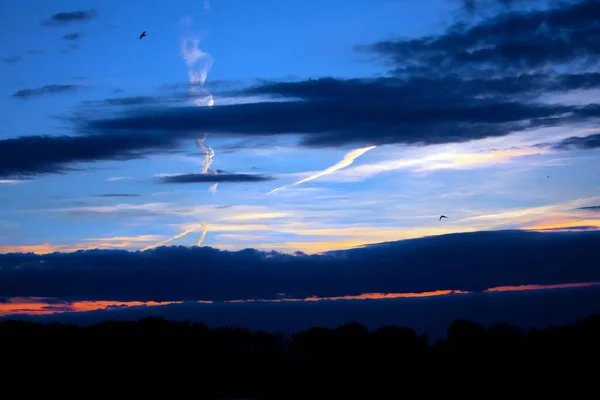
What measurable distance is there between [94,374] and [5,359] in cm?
1080

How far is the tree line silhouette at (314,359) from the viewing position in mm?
87250

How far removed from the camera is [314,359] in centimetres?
10931

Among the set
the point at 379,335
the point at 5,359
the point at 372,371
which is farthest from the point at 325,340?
the point at 5,359

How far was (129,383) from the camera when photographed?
96.0 metres

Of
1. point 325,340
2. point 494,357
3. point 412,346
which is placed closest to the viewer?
point 494,357

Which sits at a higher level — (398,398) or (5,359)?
(5,359)

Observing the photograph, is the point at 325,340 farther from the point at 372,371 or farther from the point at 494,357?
the point at 494,357

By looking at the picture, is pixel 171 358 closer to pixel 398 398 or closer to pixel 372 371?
pixel 372 371

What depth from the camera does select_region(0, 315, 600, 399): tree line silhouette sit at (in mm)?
87250

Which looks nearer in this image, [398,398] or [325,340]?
[398,398]

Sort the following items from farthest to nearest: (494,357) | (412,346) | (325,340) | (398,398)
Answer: (325,340), (412,346), (494,357), (398,398)

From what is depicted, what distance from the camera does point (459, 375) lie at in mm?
90000

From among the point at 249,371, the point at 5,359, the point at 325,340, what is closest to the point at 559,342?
the point at 325,340

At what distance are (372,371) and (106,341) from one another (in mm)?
37882
